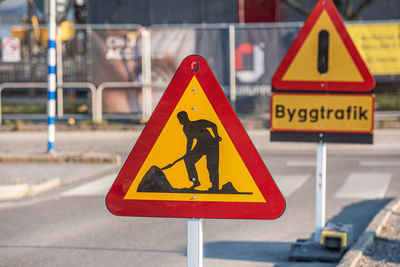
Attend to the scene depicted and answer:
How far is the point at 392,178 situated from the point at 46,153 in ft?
18.1

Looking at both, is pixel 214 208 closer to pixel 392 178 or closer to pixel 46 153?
pixel 392 178

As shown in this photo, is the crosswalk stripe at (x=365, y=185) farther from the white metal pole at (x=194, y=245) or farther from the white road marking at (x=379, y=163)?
the white metal pole at (x=194, y=245)

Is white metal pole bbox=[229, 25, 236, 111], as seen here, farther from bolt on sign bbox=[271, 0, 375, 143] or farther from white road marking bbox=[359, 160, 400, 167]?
bolt on sign bbox=[271, 0, 375, 143]

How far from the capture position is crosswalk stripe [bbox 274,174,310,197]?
32.5ft

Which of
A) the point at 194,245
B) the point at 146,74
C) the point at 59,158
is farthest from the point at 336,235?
the point at 146,74

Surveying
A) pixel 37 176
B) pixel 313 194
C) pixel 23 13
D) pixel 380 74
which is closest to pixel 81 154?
pixel 37 176

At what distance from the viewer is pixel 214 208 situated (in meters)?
3.54

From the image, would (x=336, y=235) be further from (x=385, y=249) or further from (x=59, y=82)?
(x=59, y=82)

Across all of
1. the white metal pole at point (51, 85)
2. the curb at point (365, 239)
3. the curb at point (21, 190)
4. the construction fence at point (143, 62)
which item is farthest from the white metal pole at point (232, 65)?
the curb at point (365, 239)

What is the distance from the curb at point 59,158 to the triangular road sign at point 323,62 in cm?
655

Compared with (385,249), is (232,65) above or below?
above

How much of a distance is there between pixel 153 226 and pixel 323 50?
8.91 ft

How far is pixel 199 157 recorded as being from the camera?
11.6ft

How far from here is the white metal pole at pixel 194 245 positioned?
350cm
